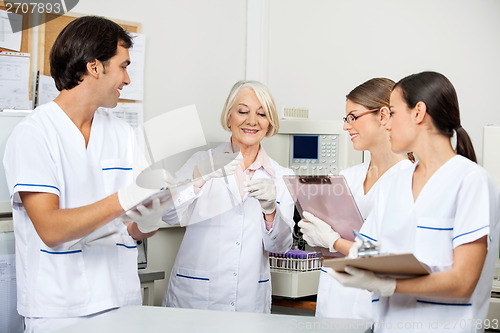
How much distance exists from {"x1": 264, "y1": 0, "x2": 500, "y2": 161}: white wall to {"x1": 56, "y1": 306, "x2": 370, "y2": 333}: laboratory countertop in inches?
68.9

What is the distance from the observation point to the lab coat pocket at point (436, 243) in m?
1.43

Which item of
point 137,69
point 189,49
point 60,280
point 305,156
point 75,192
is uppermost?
point 189,49

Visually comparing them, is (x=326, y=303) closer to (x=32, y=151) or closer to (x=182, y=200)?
(x=182, y=200)

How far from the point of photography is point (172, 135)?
1771 mm

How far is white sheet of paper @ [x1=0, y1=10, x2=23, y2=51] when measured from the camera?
92.1 inches

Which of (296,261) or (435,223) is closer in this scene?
(435,223)

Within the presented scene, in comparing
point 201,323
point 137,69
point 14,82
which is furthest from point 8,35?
point 201,323

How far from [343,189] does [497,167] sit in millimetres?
850

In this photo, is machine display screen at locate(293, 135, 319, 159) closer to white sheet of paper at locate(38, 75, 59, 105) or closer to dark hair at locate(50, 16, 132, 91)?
white sheet of paper at locate(38, 75, 59, 105)

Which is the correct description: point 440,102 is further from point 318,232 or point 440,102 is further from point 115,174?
point 115,174

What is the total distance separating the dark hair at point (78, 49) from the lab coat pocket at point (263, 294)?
1.04 metres

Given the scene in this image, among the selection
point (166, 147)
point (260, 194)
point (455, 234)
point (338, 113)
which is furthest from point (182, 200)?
point (338, 113)

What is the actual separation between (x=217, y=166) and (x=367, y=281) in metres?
0.75

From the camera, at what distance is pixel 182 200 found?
2184 mm
